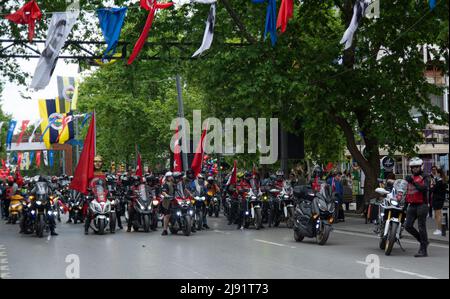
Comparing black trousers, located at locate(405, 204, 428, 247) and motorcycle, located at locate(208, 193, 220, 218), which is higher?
black trousers, located at locate(405, 204, 428, 247)

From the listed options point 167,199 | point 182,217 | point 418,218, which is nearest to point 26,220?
point 167,199

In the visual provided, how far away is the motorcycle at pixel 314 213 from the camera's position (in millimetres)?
17484

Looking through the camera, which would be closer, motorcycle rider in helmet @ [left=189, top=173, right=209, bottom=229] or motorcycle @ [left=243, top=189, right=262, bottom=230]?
motorcycle rider in helmet @ [left=189, top=173, right=209, bottom=229]

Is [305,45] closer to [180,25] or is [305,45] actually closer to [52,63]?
[180,25]

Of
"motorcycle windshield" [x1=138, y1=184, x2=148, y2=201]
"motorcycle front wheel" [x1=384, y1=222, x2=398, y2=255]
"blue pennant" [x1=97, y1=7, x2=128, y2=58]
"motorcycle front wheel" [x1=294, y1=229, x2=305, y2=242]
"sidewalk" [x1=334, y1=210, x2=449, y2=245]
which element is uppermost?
"blue pennant" [x1=97, y1=7, x2=128, y2=58]

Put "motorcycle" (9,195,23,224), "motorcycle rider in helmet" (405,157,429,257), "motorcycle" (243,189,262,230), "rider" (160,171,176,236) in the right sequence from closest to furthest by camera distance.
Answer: "motorcycle rider in helmet" (405,157,429,257) → "rider" (160,171,176,236) → "motorcycle" (243,189,262,230) → "motorcycle" (9,195,23,224)

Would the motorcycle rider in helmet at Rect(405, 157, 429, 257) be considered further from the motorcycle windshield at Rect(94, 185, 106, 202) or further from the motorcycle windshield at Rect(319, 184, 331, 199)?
the motorcycle windshield at Rect(94, 185, 106, 202)

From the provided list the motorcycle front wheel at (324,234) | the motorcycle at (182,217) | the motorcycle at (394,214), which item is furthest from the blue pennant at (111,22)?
the motorcycle at (394,214)

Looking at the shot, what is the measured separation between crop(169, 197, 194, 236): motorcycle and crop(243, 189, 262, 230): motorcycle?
8.33ft

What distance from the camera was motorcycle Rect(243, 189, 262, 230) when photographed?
23.8 meters

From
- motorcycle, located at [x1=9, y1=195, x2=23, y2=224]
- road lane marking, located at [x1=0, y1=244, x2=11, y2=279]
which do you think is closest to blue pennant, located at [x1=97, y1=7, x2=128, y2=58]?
road lane marking, located at [x1=0, y1=244, x2=11, y2=279]

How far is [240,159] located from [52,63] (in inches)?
825

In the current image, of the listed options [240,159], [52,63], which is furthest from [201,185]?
[240,159]
